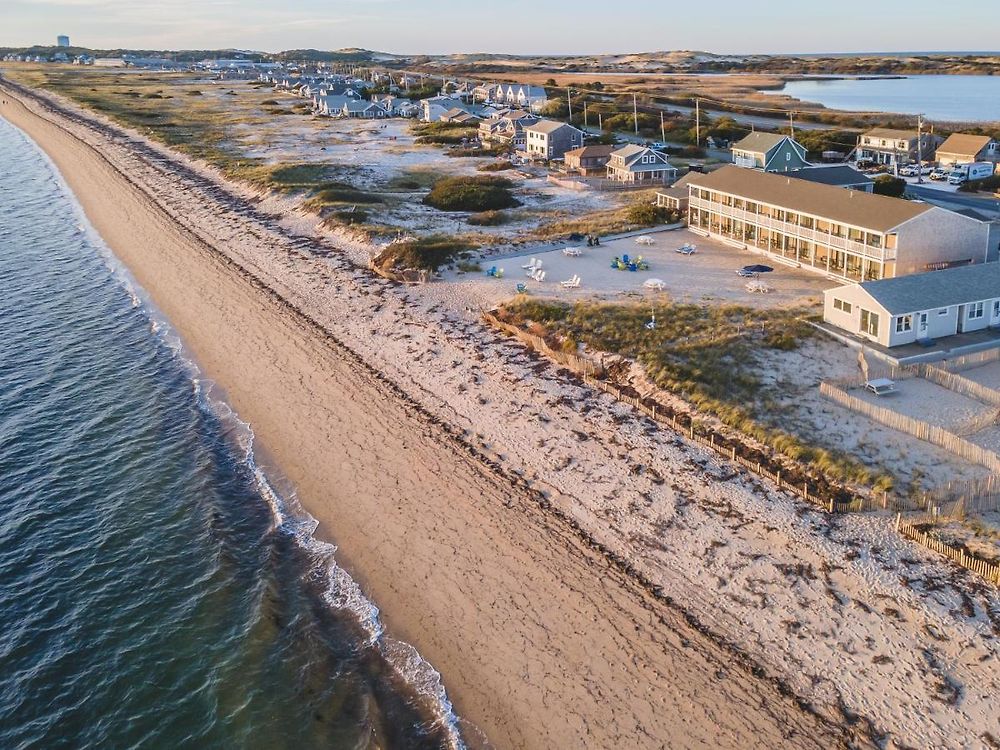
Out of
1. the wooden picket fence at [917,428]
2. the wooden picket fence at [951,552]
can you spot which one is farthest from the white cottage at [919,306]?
the wooden picket fence at [951,552]

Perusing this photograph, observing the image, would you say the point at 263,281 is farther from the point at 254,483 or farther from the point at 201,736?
the point at 201,736

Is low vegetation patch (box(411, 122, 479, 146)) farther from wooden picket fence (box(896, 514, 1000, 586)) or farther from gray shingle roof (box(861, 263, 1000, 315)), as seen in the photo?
wooden picket fence (box(896, 514, 1000, 586))

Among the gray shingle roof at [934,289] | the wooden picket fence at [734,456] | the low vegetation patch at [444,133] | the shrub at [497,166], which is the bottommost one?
the wooden picket fence at [734,456]

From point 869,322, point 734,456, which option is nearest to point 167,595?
point 734,456

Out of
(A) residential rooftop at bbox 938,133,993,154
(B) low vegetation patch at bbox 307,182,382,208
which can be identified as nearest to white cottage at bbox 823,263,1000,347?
(B) low vegetation patch at bbox 307,182,382,208

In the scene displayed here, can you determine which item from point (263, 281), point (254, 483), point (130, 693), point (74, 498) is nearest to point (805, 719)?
point (130, 693)

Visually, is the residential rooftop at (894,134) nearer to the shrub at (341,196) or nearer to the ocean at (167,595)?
the shrub at (341,196)

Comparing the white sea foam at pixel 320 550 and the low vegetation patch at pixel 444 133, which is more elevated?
the low vegetation patch at pixel 444 133
